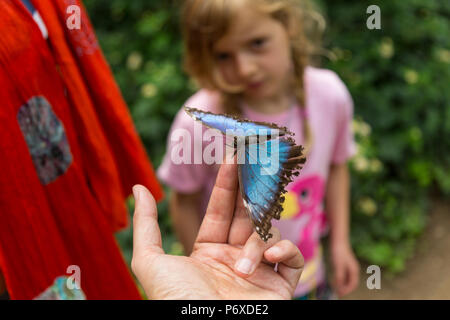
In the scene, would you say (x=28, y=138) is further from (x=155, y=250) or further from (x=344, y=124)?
(x=344, y=124)

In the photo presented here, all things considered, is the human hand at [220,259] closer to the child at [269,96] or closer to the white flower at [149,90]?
the child at [269,96]

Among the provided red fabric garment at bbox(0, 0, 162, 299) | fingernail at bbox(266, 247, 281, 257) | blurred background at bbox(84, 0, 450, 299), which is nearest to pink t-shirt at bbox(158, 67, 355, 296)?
red fabric garment at bbox(0, 0, 162, 299)

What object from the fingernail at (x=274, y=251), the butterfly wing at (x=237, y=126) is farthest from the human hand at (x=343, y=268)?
the butterfly wing at (x=237, y=126)

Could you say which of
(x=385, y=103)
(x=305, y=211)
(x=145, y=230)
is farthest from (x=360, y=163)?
(x=145, y=230)

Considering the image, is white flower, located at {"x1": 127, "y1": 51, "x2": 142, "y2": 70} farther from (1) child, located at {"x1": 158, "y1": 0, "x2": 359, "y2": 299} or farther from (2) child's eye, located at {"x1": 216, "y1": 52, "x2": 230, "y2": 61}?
(2) child's eye, located at {"x1": 216, "y1": 52, "x2": 230, "y2": 61}

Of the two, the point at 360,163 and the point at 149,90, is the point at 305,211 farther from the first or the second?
the point at 149,90
